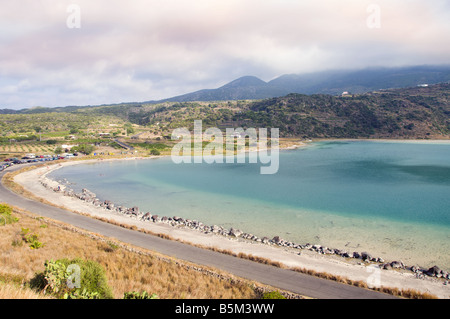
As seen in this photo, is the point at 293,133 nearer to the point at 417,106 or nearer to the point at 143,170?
the point at 417,106

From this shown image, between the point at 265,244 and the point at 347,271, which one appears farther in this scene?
the point at 265,244

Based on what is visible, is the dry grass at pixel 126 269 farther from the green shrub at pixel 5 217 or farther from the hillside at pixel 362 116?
the hillside at pixel 362 116

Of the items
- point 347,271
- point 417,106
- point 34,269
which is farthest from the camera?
point 417,106

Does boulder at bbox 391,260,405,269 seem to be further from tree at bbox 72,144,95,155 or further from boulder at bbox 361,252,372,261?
tree at bbox 72,144,95,155

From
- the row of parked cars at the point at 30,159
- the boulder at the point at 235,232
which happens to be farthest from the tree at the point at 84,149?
the boulder at the point at 235,232

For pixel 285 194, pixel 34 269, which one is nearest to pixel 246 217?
pixel 285 194
